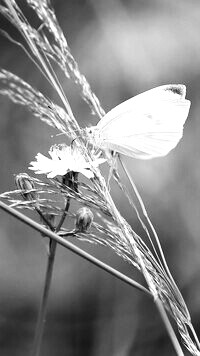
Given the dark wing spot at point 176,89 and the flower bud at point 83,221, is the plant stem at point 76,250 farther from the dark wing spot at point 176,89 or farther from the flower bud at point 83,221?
the dark wing spot at point 176,89

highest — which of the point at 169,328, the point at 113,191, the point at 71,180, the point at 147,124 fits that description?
the point at 113,191

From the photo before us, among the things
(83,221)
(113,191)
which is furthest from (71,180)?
(113,191)

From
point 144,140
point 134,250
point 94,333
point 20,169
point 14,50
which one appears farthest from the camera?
point 14,50

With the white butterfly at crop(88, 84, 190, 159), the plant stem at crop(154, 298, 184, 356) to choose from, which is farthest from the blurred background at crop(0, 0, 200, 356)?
the plant stem at crop(154, 298, 184, 356)

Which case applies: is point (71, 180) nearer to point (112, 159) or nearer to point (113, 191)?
point (112, 159)

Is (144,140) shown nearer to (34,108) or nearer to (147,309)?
(34,108)

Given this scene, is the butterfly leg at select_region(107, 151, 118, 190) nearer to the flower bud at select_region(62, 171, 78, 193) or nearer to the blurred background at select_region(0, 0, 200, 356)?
the flower bud at select_region(62, 171, 78, 193)

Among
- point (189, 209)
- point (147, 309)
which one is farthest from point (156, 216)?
point (147, 309)
